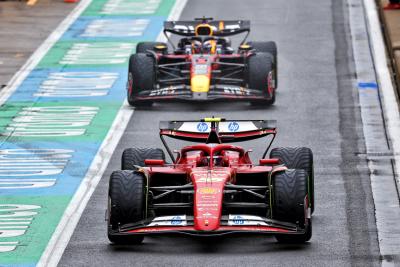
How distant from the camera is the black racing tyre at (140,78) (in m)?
32.4

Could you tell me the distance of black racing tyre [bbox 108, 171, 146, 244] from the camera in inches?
813

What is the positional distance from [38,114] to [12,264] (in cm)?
1202

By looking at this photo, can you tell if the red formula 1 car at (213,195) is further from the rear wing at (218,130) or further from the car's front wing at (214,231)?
the rear wing at (218,130)

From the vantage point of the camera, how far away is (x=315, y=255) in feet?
66.6

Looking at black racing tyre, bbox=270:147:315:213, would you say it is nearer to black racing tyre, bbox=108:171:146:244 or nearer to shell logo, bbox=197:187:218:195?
shell logo, bbox=197:187:218:195

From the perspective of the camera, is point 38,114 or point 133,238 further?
point 38,114

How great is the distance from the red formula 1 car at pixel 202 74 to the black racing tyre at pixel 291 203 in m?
11.0

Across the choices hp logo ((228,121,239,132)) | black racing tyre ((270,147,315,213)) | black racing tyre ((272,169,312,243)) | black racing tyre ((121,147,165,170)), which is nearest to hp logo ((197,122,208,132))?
hp logo ((228,121,239,132))

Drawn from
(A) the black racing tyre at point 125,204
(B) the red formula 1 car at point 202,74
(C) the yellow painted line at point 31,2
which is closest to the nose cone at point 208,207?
(A) the black racing tyre at point 125,204

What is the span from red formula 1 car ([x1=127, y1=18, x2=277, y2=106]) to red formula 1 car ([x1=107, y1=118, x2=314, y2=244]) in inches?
360

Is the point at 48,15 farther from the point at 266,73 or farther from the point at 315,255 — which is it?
the point at 315,255

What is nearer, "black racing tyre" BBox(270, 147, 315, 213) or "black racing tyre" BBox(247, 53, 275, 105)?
"black racing tyre" BBox(270, 147, 315, 213)

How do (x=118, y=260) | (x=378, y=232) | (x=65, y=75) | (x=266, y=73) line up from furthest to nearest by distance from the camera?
(x=65, y=75) → (x=266, y=73) → (x=378, y=232) → (x=118, y=260)

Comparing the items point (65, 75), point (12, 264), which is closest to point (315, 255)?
point (12, 264)
